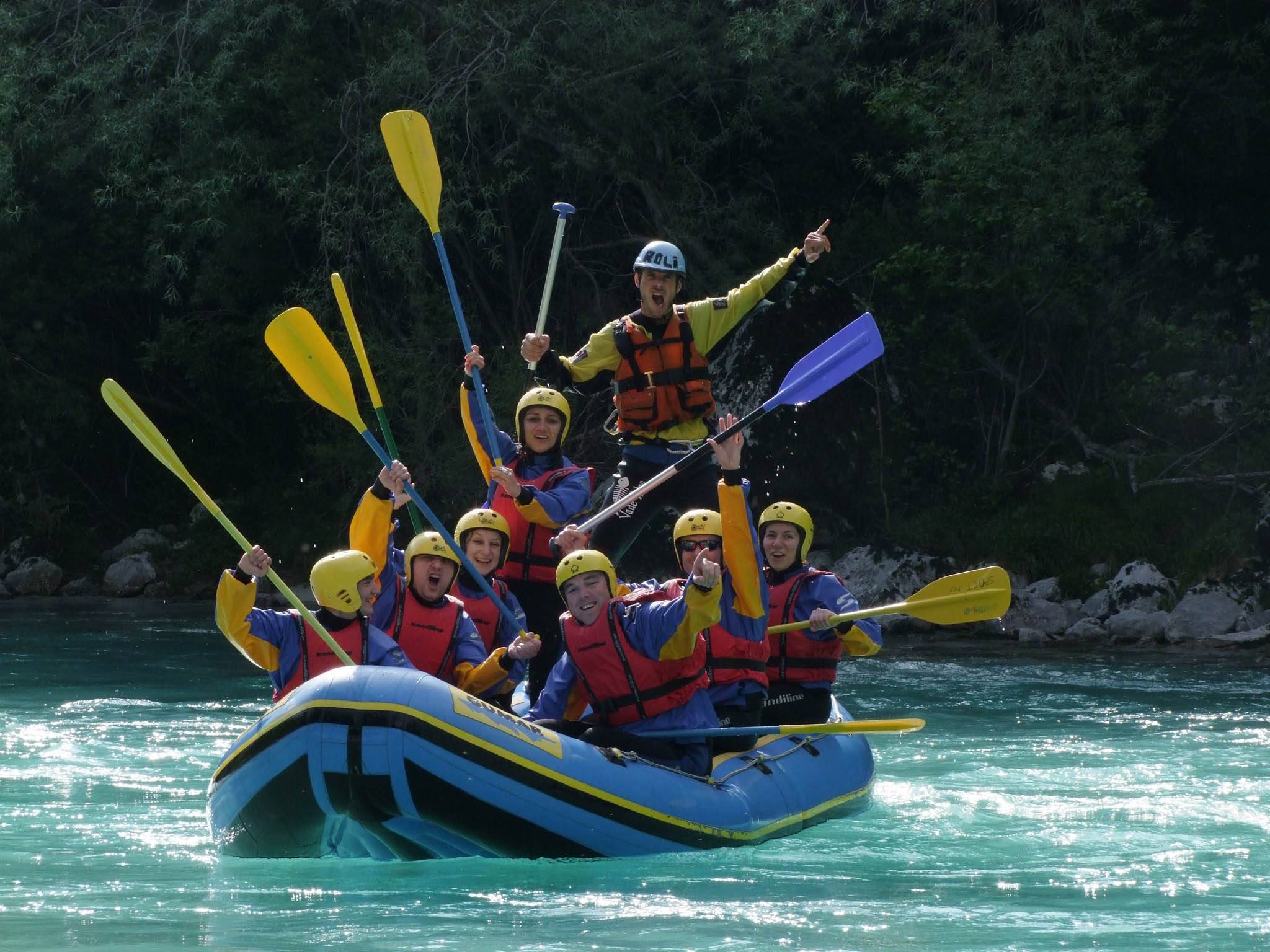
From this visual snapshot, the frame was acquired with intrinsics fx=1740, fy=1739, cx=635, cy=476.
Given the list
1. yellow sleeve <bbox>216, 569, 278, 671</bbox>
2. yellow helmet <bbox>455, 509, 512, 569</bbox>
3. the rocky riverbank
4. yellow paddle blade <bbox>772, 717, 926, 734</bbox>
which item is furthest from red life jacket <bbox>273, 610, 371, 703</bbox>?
the rocky riverbank

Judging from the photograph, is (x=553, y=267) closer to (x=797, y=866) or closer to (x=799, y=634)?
(x=799, y=634)

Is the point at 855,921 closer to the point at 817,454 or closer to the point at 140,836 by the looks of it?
the point at 140,836

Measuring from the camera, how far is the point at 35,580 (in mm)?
15055

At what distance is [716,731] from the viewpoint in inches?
204

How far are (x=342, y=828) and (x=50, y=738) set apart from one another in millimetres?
3486

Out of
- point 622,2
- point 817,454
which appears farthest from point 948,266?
point 622,2

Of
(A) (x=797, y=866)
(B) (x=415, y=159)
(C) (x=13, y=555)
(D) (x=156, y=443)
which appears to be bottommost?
(A) (x=797, y=866)

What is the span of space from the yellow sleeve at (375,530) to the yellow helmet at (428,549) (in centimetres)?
15

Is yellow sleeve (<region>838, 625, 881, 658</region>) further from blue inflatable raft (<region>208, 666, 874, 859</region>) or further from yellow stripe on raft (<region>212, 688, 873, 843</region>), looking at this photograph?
blue inflatable raft (<region>208, 666, 874, 859</region>)

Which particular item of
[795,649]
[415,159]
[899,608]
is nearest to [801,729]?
[899,608]

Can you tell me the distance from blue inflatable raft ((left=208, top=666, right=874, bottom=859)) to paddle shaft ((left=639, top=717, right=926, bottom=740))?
137 millimetres

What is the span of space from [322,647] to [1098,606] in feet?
25.0

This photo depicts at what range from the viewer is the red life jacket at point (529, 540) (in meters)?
6.21

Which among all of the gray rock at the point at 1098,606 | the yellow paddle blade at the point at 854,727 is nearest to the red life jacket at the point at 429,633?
the yellow paddle blade at the point at 854,727
